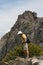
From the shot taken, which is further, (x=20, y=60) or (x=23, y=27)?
(x=23, y=27)

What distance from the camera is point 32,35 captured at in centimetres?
14188

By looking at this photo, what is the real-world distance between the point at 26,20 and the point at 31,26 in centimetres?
872

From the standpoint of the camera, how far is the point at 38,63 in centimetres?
2773

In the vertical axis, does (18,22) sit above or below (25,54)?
above

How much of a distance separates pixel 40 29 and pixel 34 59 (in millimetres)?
112160

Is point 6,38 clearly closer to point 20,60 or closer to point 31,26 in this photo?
point 31,26

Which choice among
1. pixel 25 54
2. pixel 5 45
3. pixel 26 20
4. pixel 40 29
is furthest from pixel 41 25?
pixel 25 54

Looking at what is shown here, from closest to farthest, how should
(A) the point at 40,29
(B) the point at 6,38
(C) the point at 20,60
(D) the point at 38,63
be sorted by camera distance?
(D) the point at 38,63 < (C) the point at 20,60 < (A) the point at 40,29 < (B) the point at 6,38

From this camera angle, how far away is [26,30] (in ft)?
476

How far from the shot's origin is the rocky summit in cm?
14075

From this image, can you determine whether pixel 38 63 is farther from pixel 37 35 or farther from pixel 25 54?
pixel 37 35

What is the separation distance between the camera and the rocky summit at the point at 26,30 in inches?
5541

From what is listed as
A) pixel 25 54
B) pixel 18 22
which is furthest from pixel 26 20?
pixel 25 54

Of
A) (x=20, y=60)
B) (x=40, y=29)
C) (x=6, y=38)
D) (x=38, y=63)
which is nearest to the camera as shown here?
(x=38, y=63)
